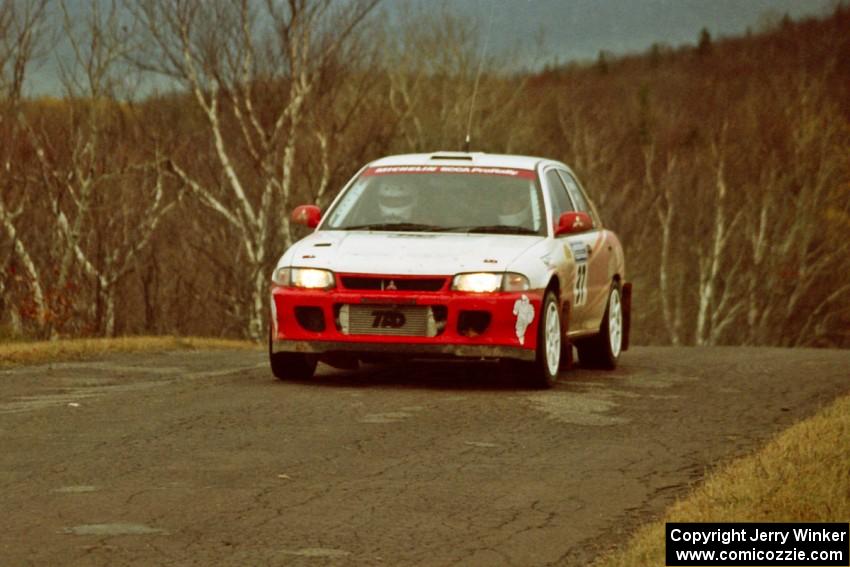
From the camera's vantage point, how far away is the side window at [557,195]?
13.0 m

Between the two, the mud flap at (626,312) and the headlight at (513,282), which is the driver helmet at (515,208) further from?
the mud flap at (626,312)

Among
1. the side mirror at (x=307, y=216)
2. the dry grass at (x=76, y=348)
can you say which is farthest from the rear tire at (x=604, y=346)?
the dry grass at (x=76, y=348)

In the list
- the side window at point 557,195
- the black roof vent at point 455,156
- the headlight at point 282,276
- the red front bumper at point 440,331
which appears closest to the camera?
the red front bumper at point 440,331

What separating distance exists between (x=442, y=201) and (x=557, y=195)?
47.1 inches

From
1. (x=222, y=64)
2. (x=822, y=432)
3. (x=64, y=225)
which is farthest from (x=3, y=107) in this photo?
(x=822, y=432)

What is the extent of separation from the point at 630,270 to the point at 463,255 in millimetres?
58812

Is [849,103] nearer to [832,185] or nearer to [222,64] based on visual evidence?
[832,185]

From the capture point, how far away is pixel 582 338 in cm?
1370

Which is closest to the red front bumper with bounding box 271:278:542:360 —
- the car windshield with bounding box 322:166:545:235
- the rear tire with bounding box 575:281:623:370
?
the car windshield with bounding box 322:166:545:235

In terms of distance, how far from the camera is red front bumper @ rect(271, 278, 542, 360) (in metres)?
11.4

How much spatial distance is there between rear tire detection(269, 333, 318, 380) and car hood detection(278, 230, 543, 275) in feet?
2.25

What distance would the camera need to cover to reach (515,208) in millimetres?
12664

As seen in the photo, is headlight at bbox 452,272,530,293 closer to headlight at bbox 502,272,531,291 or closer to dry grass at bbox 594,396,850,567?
headlight at bbox 502,272,531,291

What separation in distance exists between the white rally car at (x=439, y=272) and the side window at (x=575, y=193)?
0.70 m
